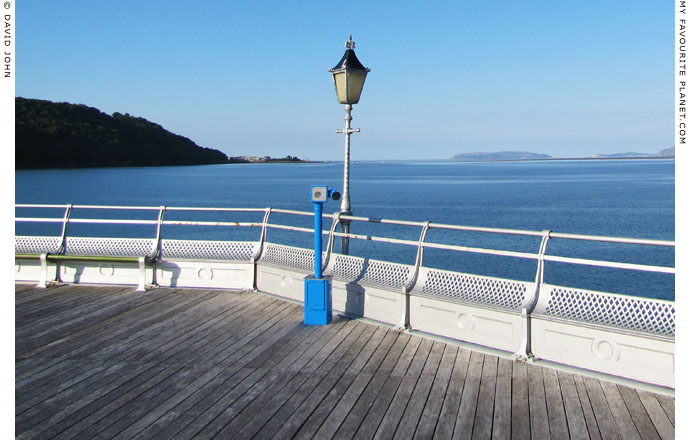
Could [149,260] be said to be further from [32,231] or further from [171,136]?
[171,136]

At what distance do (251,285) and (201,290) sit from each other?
2.78ft

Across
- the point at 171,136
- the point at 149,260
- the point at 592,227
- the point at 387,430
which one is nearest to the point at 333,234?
the point at 149,260

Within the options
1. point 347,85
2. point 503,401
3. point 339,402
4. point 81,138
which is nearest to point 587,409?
point 503,401

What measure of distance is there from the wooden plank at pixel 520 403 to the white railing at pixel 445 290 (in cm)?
35

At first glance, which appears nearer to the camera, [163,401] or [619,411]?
[619,411]

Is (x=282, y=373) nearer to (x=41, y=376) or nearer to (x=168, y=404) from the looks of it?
(x=168, y=404)

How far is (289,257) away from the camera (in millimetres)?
8625

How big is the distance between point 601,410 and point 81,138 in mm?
154599

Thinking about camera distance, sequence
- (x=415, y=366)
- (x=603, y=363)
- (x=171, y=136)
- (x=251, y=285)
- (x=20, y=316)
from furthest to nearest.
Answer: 1. (x=171, y=136)
2. (x=251, y=285)
3. (x=20, y=316)
4. (x=415, y=366)
5. (x=603, y=363)

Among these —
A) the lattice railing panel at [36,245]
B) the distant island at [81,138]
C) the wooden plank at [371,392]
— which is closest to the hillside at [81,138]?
the distant island at [81,138]

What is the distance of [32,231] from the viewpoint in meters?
50.7

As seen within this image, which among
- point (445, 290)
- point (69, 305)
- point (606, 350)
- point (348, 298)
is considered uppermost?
point (445, 290)

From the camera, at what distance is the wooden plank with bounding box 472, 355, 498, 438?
4.59m
